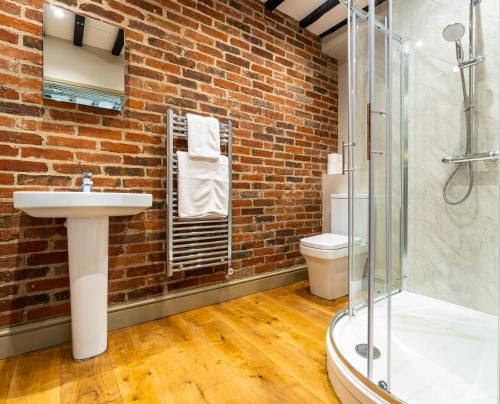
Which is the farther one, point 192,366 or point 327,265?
point 327,265

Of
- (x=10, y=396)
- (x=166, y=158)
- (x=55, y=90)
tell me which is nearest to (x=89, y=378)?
(x=10, y=396)

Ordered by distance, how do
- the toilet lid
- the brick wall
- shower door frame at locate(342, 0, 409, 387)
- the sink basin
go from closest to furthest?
shower door frame at locate(342, 0, 409, 387) < the sink basin < the brick wall < the toilet lid

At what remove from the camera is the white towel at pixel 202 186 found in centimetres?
181

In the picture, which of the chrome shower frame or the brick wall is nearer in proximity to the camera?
the brick wall

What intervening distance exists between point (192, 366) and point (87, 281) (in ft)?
2.15

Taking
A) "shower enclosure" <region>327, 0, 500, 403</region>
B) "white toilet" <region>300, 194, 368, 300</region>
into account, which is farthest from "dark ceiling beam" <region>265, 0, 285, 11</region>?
"white toilet" <region>300, 194, 368, 300</region>

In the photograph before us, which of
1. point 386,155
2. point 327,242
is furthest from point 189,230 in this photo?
point 386,155

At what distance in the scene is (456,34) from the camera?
5.19ft

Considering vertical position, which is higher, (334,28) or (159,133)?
(334,28)

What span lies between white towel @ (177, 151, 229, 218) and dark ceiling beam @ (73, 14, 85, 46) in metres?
0.80

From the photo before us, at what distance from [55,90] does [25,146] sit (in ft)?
1.11

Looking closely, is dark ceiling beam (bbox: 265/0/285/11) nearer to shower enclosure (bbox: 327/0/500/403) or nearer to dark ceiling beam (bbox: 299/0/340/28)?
dark ceiling beam (bbox: 299/0/340/28)

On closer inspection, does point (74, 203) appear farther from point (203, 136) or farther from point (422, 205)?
point (422, 205)

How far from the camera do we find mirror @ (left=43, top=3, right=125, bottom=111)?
148cm
